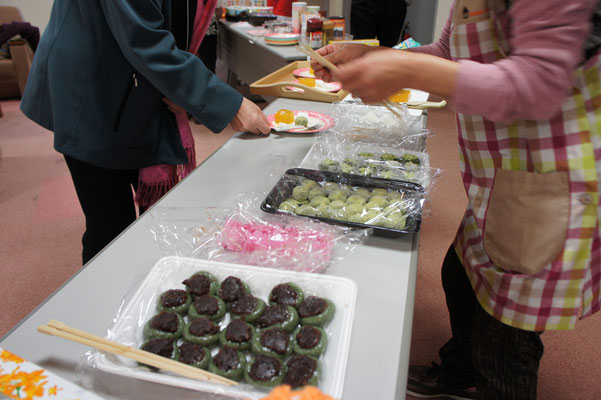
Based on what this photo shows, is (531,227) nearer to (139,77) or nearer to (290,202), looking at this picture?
(290,202)

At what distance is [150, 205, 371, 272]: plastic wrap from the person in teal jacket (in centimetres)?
34

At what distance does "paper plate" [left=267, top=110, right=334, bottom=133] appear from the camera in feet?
4.88

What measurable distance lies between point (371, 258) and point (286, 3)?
393 centimetres

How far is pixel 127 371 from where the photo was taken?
0.59 m

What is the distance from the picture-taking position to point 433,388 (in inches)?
55.1

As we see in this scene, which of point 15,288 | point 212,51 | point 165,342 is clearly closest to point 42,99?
point 165,342

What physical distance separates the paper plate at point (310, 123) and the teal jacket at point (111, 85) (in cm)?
31

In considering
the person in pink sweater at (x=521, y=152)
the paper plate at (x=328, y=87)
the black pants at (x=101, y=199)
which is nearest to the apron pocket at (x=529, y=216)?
the person in pink sweater at (x=521, y=152)

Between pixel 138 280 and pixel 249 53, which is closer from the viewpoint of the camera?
pixel 138 280

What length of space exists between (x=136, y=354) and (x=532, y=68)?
674 mm

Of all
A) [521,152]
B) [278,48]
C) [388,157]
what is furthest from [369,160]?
[278,48]

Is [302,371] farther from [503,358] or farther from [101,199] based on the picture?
[101,199]

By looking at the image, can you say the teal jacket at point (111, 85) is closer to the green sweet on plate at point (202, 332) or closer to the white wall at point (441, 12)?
the green sweet on plate at point (202, 332)

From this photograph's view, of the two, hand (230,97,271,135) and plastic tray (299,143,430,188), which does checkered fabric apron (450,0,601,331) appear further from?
hand (230,97,271,135)
